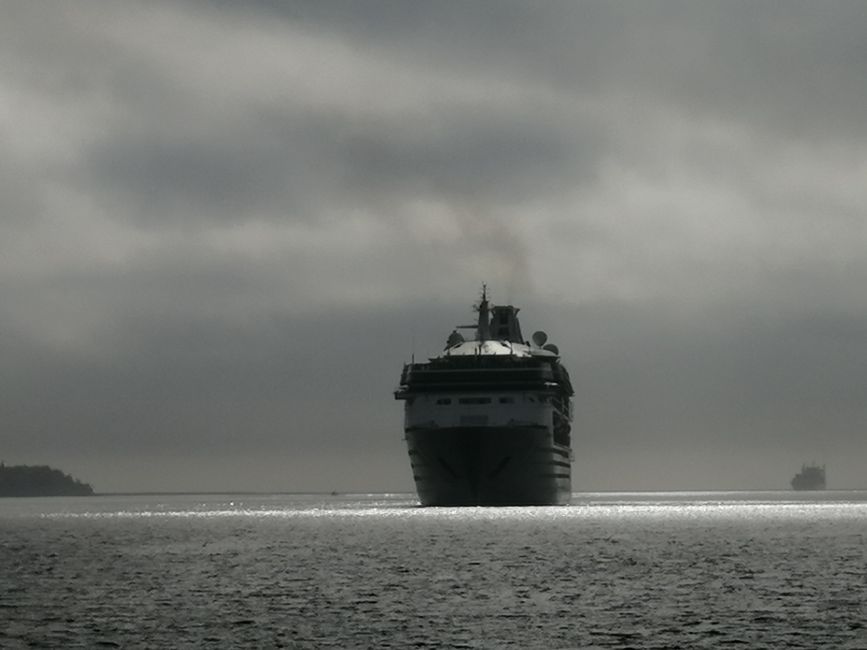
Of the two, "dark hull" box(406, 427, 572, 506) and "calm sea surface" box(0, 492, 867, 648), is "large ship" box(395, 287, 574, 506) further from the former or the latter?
"calm sea surface" box(0, 492, 867, 648)

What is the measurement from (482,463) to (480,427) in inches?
135

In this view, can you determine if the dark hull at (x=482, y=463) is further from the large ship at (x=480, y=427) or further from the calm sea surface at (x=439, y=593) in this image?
the calm sea surface at (x=439, y=593)

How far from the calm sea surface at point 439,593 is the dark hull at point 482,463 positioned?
16.0m

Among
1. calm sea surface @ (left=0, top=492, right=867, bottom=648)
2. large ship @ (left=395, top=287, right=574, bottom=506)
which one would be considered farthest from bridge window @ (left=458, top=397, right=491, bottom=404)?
calm sea surface @ (left=0, top=492, right=867, bottom=648)

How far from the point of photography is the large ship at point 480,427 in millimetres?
137750

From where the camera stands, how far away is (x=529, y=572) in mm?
→ 80000

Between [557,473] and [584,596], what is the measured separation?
3517 inches

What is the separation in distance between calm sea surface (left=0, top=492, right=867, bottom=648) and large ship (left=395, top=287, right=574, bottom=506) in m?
16.4

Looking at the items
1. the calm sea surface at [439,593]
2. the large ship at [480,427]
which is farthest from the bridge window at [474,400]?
the calm sea surface at [439,593]

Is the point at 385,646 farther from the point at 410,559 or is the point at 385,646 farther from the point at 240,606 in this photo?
the point at 410,559

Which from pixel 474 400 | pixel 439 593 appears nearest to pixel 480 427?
pixel 474 400

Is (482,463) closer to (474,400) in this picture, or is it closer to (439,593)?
(474,400)

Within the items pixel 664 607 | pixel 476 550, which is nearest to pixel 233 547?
pixel 476 550

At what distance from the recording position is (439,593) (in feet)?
220
